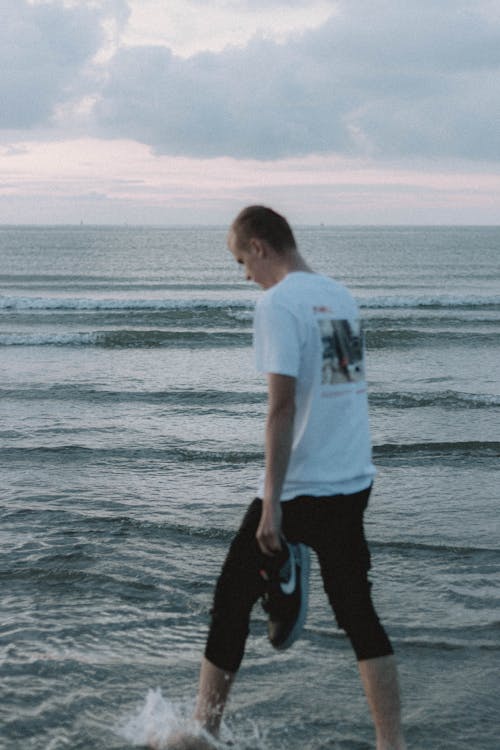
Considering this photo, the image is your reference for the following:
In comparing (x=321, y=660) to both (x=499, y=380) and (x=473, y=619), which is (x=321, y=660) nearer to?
(x=473, y=619)

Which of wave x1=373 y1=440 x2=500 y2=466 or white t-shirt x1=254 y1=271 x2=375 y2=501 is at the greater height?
white t-shirt x1=254 y1=271 x2=375 y2=501

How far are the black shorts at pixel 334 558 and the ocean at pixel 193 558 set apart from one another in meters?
0.69

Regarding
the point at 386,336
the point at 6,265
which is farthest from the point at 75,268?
the point at 386,336

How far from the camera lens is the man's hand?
273cm

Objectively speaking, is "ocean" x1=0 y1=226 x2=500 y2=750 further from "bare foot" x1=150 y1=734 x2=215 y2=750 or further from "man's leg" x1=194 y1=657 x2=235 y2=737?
"man's leg" x1=194 y1=657 x2=235 y2=737

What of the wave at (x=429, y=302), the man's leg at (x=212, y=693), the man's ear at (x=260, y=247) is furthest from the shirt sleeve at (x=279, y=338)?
the wave at (x=429, y=302)

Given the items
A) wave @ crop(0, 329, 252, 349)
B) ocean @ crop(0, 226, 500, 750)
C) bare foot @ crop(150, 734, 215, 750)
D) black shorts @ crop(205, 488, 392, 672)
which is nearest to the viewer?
black shorts @ crop(205, 488, 392, 672)

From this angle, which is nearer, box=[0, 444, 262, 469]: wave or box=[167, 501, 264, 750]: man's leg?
box=[167, 501, 264, 750]: man's leg

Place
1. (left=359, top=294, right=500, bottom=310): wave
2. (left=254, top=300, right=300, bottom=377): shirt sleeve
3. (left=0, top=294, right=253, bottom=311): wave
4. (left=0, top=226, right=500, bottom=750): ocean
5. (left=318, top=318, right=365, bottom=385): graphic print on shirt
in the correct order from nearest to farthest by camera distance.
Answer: (left=254, top=300, right=300, bottom=377): shirt sleeve < (left=318, top=318, right=365, bottom=385): graphic print on shirt < (left=0, top=226, right=500, bottom=750): ocean < (left=0, top=294, right=253, bottom=311): wave < (left=359, top=294, right=500, bottom=310): wave

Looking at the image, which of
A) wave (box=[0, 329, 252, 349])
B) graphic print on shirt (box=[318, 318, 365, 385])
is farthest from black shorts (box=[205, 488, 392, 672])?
wave (box=[0, 329, 252, 349])

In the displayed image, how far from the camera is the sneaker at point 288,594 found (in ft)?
9.55

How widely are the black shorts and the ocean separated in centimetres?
69

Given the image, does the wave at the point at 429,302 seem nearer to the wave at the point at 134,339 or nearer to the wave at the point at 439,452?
the wave at the point at 134,339

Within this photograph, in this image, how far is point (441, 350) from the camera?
17.0 meters
